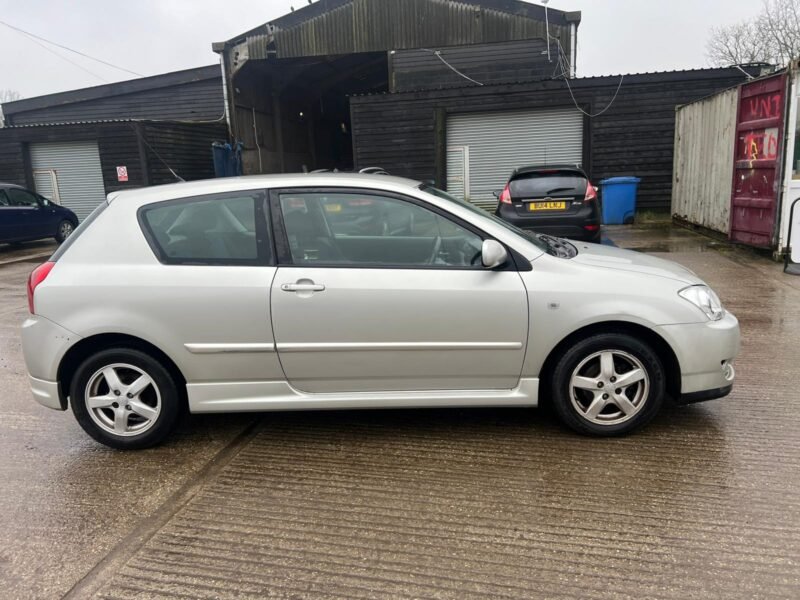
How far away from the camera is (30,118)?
23.2m

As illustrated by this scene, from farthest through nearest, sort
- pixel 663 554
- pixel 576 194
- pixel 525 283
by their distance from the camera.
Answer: pixel 576 194 < pixel 525 283 < pixel 663 554

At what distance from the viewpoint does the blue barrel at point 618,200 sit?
47.3ft

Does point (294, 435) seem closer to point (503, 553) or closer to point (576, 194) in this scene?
point (503, 553)

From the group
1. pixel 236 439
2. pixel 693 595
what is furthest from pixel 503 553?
pixel 236 439

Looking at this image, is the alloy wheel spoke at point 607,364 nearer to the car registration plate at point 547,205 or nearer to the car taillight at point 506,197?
the car registration plate at point 547,205

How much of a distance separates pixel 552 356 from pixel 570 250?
77 cm

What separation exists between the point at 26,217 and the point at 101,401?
43.0 ft

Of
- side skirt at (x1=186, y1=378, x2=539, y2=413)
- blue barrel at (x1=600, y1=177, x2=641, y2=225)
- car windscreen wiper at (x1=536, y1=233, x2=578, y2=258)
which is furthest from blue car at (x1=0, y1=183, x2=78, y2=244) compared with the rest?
car windscreen wiper at (x1=536, y1=233, x2=578, y2=258)

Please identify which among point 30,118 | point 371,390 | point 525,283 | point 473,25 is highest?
point 473,25

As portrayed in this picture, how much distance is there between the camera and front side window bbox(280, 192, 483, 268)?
349cm

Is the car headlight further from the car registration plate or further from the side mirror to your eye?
the car registration plate

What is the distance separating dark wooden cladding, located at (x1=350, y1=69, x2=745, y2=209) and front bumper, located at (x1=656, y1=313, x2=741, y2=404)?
13.0 meters

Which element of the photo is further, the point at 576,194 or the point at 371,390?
the point at 576,194

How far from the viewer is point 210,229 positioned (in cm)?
354
